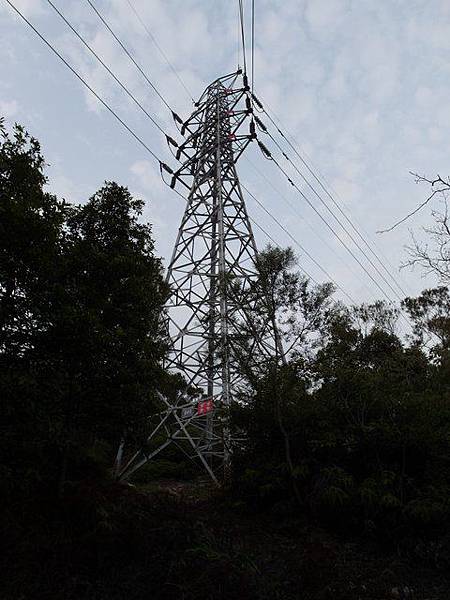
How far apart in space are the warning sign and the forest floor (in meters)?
3.37

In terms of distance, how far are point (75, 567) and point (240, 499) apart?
349 cm

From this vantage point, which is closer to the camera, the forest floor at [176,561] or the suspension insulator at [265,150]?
the forest floor at [176,561]

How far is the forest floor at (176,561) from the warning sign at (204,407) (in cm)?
337

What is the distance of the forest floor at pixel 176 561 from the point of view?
3.93m

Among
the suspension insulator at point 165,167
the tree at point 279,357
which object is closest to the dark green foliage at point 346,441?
the tree at point 279,357

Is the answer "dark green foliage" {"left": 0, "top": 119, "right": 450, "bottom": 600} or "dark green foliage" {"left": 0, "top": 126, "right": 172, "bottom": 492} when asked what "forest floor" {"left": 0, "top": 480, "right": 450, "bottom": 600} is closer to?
"dark green foliage" {"left": 0, "top": 119, "right": 450, "bottom": 600}

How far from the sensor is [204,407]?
9.36 meters

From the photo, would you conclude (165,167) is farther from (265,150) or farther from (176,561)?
(176,561)

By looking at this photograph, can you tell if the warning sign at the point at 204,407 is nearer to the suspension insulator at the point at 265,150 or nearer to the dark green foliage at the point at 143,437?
the dark green foliage at the point at 143,437

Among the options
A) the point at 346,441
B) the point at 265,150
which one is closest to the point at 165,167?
the point at 265,150

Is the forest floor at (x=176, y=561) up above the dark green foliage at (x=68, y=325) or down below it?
below

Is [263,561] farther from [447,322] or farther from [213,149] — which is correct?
[447,322]

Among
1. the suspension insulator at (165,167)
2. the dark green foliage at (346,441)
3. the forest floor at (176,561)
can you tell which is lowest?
the forest floor at (176,561)

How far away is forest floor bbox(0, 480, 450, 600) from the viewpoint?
3.93 metres
